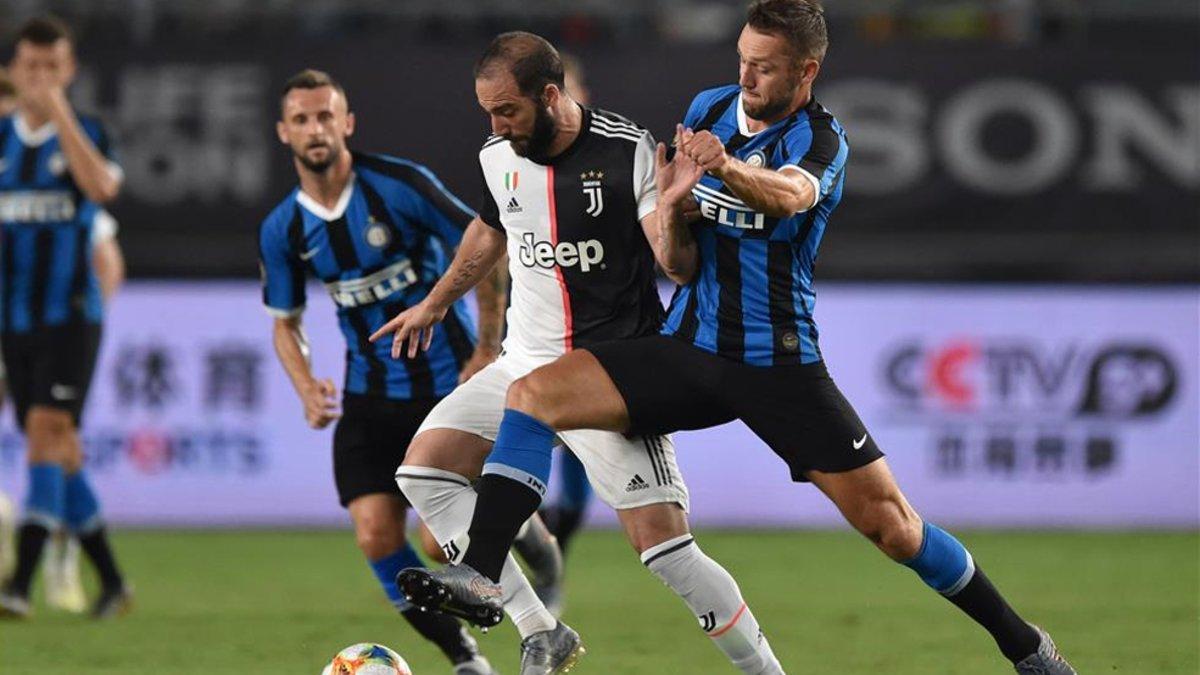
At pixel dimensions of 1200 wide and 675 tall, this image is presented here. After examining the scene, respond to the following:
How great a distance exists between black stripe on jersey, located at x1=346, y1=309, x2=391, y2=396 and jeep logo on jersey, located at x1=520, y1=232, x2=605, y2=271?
1.08 m

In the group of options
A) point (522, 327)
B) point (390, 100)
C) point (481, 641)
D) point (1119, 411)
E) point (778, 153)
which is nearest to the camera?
point (778, 153)

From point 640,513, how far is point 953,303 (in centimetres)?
670

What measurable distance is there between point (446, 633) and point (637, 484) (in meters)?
1.01

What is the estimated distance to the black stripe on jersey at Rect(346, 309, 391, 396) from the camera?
703 centimetres

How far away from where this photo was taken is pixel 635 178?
604 cm

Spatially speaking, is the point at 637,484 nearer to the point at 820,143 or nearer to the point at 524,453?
the point at 524,453

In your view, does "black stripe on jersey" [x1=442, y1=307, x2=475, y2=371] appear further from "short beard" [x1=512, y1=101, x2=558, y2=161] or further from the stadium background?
the stadium background

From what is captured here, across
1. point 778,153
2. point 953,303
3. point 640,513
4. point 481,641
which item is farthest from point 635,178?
point 953,303

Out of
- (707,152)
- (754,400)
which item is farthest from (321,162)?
(707,152)

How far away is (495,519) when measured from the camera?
564cm

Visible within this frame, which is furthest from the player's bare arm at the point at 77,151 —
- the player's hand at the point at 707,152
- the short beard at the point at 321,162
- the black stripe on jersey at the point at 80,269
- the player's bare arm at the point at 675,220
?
the player's hand at the point at 707,152

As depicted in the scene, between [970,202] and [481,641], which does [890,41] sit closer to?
[970,202]

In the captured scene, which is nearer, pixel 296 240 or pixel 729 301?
pixel 729 301

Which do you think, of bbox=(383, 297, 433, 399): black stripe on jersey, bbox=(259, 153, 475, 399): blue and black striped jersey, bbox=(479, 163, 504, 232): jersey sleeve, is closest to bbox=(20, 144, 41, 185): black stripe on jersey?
bbox=(259, 153, 475, 399): blue and black striped jersey
